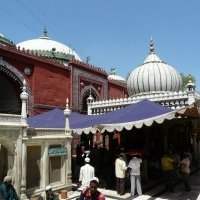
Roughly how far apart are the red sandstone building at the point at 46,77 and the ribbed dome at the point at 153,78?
3.14 m

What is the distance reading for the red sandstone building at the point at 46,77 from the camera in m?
Answer: 15.4

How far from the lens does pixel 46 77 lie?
17.0 meters

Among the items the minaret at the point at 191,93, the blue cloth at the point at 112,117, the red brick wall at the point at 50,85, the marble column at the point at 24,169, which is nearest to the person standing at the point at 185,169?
the blue cloth at the point at 112,117

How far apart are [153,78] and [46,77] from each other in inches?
209

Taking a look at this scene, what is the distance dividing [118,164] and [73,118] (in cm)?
417

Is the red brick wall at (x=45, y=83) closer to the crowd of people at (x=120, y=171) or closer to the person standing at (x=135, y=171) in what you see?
the crowd of people at (x=120, y=171)

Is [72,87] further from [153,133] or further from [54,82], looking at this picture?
[153,133]

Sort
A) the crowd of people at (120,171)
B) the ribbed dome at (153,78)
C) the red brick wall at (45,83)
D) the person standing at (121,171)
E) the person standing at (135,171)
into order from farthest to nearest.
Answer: the ribbed dome at (153,78), the red brick wall at (45,83), the person standing at (121,171), the person standing at (135,171), the crowd of people at (120,171)

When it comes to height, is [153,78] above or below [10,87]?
above

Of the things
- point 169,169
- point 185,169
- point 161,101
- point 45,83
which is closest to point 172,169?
point 169,169

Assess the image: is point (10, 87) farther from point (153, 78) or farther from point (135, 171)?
point (135, 171)

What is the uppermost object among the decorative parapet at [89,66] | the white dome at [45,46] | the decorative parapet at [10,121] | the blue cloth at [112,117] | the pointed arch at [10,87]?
the white dome at [45,46]

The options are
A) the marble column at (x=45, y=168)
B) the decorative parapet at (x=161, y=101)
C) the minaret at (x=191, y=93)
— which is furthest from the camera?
the decorative parapet at (x=161, y=101)

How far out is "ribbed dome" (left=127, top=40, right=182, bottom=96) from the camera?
16469 mm
